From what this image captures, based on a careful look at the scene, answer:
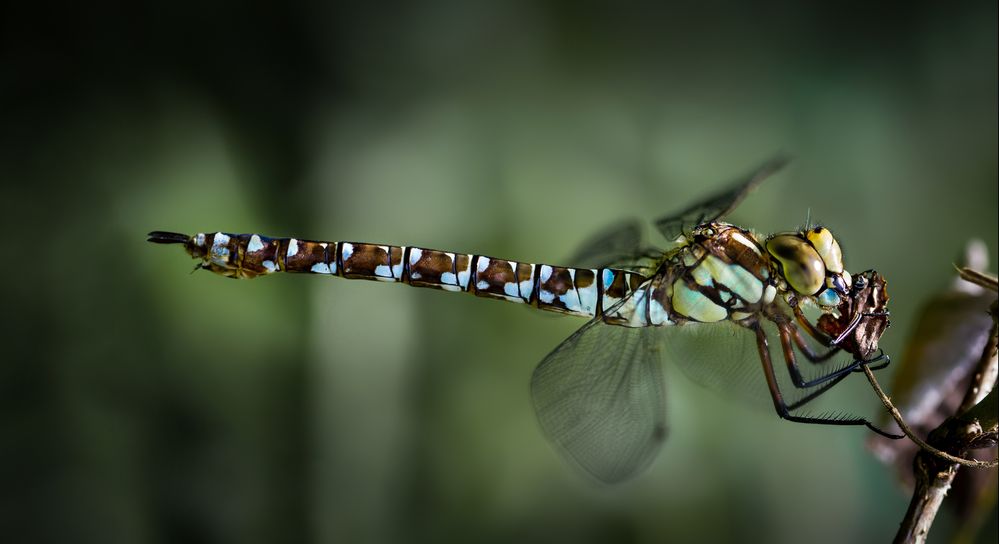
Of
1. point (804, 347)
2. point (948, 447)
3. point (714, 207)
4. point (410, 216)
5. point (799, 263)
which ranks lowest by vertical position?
point (948, 447)

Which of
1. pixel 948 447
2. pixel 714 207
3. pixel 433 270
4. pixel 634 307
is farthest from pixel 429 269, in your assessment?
pixel 948 447

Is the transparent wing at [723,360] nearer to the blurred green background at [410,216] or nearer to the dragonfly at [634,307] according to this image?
the dragonfly at [634,307]

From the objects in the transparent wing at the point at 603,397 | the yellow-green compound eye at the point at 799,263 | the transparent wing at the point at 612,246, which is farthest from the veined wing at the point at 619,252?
the yellow-green compound eye at the point at 799,263

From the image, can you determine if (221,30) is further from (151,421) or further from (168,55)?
(151,421)

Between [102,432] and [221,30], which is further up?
[221,30]

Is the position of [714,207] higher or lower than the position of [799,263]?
higher

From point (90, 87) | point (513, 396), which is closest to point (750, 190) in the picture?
point (513, 396)

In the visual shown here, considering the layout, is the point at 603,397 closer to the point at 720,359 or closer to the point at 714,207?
the point at 720,359
